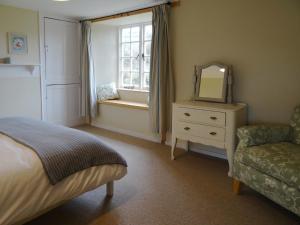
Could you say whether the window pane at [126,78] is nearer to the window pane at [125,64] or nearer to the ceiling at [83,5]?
the window pane at [125,64]

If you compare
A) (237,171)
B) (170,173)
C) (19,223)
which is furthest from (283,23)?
(19,223)

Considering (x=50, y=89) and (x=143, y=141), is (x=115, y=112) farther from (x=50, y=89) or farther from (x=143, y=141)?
(x=50, y=89)

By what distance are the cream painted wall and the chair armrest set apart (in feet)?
1.41

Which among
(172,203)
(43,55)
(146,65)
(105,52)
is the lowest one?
(172,203)

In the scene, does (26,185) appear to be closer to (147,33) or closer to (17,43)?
(17,43)

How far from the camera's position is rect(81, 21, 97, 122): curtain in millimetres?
4841

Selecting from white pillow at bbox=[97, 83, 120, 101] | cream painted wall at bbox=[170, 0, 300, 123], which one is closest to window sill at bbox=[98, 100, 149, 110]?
white pillow at bbox=[97, 83, 120, 101]

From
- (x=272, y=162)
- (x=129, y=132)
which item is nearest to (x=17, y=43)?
(x=129, y=132)

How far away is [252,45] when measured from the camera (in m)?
3.10

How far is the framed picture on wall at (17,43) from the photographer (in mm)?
4066

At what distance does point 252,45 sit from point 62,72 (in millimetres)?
3268

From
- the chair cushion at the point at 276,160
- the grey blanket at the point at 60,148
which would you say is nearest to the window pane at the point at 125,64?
the grey blanket at the point at 60,148

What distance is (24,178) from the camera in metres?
1.65

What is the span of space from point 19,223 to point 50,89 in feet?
10.9
